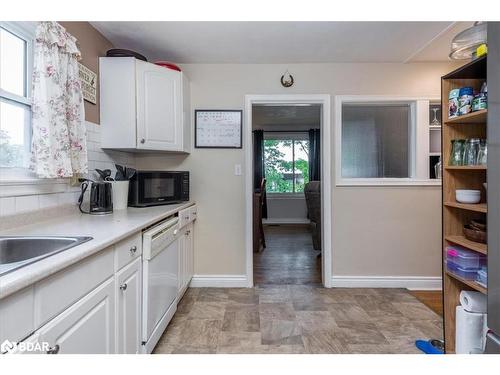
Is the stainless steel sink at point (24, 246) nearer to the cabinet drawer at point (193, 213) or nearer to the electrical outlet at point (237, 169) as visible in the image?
the cabinet drawer at point (193, 213)

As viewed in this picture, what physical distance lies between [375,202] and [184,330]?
6.98 feet

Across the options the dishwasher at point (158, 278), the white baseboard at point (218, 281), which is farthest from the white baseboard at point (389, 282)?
the dishwasher at point (158, 278)

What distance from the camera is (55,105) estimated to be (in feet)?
5.42

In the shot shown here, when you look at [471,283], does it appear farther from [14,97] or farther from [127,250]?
[14,97]

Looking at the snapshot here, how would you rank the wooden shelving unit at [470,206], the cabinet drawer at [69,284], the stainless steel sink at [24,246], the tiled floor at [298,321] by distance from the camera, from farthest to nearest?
1. the tiled floor at [298,321]
2. the wooden shelving unit at [470,206]
3. the stainless steel sink at [24,246]
4. the cabinet drawer at [69,284]

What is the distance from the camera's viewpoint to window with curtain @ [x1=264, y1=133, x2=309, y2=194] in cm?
670

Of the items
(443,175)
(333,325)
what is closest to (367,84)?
(443,175)

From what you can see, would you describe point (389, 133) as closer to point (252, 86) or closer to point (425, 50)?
point (425, 50)

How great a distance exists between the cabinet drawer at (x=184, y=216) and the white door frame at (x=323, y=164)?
24.2 inches

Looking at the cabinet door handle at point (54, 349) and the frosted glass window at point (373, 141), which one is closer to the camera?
the cabinet door handle at point (54, 349)

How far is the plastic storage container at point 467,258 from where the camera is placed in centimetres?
154

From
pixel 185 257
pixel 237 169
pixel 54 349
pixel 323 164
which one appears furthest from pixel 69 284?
pixel 323 164

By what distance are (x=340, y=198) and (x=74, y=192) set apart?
233cm

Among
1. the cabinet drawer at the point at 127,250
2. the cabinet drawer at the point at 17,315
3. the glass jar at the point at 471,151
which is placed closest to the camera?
the cabinet drawer at the point at 17,315
